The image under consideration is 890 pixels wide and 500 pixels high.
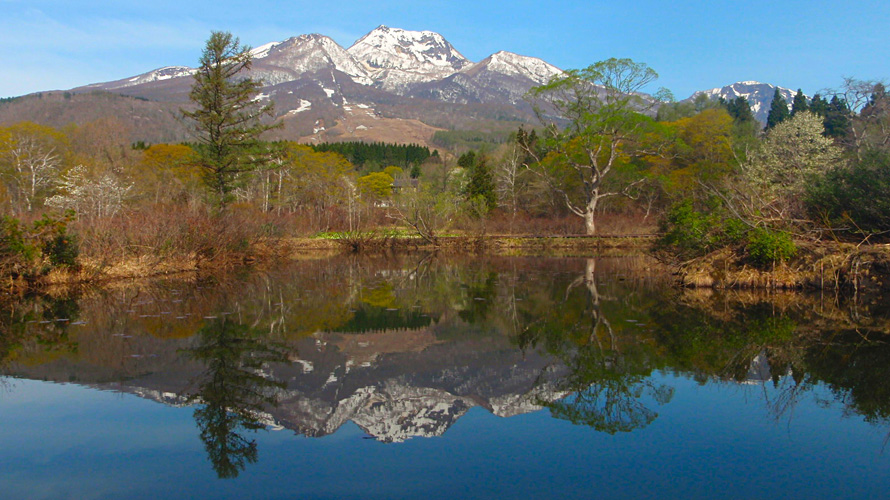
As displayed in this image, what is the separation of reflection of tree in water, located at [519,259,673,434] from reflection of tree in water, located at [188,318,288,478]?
333 cm

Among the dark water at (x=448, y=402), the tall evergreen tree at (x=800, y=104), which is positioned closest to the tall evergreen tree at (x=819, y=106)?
the tall evergreen tree at (x=800, y=104)

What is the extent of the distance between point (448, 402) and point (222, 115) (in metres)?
27.2

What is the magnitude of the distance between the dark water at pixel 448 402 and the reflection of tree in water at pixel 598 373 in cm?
4

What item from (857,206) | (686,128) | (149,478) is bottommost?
(149,478)

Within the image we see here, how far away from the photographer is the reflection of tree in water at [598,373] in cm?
654

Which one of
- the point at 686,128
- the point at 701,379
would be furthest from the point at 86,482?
the point at 686,128

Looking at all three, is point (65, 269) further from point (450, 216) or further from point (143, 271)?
point (450, 216)

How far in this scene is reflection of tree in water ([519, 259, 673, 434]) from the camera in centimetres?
654

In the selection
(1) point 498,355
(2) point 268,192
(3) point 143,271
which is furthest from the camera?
(2) point 268,192

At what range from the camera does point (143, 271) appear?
20.4m

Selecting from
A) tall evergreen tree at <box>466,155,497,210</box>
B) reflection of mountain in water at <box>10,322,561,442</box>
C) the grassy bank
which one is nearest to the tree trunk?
tall evergreen tree at <box>466,155,497,210</box>

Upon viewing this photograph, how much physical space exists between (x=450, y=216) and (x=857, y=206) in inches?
1087

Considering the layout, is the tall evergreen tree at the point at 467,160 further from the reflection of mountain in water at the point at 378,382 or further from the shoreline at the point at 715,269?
the reflection of mountain in water at the point at 378,382

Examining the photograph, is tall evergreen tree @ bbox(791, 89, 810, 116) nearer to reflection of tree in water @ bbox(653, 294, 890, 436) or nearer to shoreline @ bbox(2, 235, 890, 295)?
shoreline @ bbox(2, 235, 890, 295)
